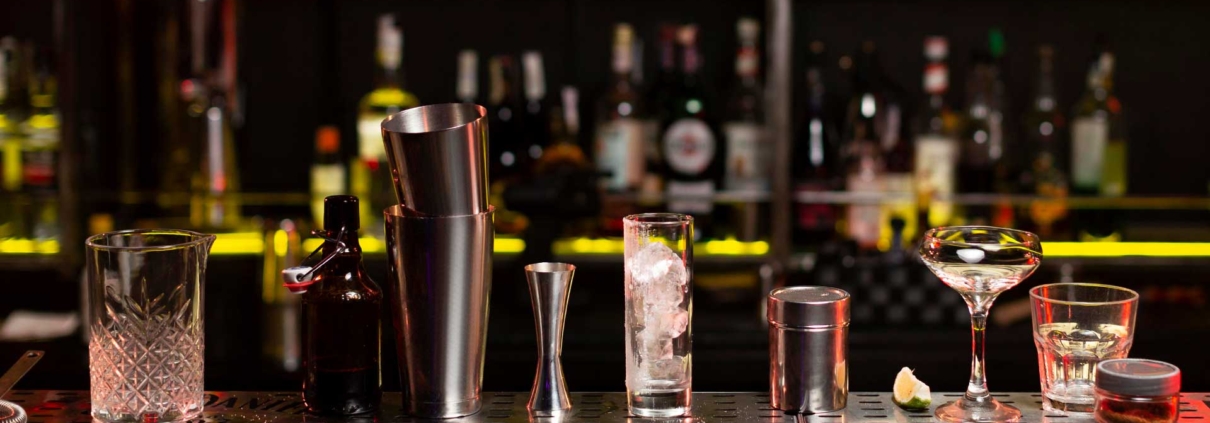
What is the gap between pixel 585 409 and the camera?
996mm

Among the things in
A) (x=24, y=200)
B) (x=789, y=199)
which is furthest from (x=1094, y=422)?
(x=24, y=200)

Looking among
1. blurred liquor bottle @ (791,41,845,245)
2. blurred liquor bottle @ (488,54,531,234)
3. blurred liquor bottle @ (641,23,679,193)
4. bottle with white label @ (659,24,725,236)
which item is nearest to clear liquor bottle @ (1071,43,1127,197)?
blurred liquor bottle @ (791,41,845,245)

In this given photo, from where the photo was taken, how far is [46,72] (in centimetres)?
260

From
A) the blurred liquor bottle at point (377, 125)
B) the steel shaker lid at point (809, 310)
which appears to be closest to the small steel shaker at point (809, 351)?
the steel shaker lid at point (809, 310)

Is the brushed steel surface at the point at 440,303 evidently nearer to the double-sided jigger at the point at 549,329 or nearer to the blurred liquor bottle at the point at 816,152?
the double-sided jigger at the point at 549,329

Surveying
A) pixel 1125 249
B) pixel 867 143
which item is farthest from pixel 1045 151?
pixel 867 143

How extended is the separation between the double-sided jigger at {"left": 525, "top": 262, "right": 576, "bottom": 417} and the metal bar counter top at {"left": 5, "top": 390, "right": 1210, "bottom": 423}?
14mm

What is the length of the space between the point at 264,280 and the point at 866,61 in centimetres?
133

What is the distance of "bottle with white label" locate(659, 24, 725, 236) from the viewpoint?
8.24 ft

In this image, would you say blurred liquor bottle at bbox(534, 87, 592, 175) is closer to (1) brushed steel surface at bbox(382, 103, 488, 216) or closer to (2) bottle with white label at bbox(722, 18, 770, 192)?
(2) bottle with white label at bbox(722, 18, 770, 192)

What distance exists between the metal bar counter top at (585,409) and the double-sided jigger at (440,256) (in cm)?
4

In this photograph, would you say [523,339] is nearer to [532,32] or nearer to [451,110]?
[532,32]

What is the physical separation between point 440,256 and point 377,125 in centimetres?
161

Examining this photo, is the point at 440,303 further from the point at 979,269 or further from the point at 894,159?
the point at 894,159
